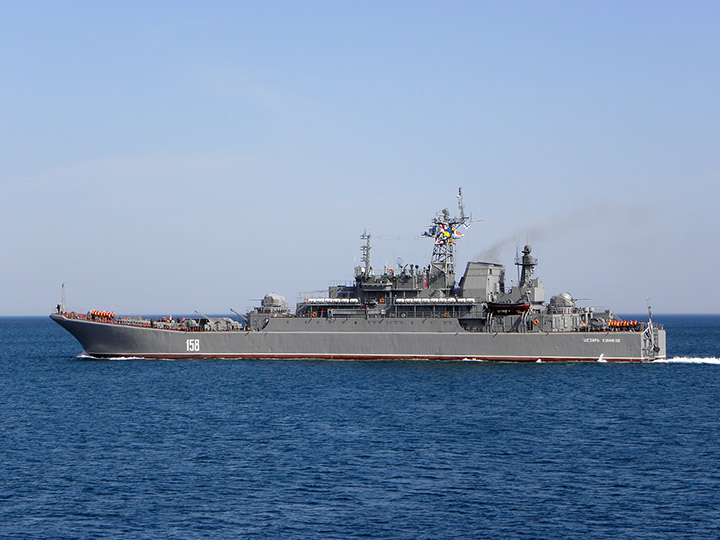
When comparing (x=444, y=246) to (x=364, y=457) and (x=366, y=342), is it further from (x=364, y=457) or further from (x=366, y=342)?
(x=364, y=457)

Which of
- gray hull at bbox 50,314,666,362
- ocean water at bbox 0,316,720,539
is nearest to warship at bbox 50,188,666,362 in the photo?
gray hull at bbox 50,314,666,362

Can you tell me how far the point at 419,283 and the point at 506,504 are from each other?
116 ft

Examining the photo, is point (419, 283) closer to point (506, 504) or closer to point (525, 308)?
point (525, 308)

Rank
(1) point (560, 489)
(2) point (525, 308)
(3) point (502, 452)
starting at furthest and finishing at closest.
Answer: (2) point (525, 308) → (3) point (502, 452) → (1) point (560, 489)

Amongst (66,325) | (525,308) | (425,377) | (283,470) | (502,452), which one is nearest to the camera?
(283,470)

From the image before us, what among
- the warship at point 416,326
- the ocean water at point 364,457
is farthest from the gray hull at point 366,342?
the ocean water at point 364,457

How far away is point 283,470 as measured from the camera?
25.7 m

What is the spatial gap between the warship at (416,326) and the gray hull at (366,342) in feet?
→ 0.23

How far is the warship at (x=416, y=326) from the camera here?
176 ft

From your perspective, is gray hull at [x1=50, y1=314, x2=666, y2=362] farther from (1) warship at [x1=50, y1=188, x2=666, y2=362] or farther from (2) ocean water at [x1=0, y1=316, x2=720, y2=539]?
(2) ocean water at [x1=0, y1=316, x2=720, y2=539]

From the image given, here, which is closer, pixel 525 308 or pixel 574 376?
pixel 574 376

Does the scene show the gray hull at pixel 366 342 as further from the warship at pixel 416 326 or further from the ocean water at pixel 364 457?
the ocean water at pixel 364 457

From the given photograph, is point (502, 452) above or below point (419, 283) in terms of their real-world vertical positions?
below

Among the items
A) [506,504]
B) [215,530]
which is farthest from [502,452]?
[215,530]
